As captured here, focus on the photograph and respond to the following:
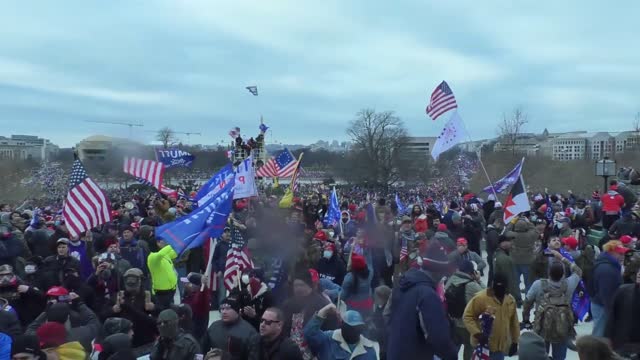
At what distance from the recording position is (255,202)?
1580 centimetres

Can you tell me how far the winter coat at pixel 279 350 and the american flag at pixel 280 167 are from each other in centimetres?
1914

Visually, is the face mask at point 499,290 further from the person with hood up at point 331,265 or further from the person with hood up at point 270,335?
the person with hood up at point 331,265

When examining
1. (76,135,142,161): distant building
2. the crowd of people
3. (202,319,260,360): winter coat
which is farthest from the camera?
(76,135,142,161): distant building

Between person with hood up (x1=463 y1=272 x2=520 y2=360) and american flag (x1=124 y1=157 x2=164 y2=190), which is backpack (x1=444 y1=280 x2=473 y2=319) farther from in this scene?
american flag (x1=124 y1=157 x2=164 y2=190)

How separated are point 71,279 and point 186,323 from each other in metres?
1.77

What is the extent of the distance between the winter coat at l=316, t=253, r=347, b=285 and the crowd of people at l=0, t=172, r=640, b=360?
0.02 meters

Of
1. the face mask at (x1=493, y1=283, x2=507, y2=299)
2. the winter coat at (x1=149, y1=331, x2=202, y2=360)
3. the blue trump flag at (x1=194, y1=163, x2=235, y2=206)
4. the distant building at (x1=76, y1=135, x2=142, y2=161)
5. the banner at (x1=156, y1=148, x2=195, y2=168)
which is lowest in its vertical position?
the winter coat at (x1=149, y1=331, x2=202, y2=360)

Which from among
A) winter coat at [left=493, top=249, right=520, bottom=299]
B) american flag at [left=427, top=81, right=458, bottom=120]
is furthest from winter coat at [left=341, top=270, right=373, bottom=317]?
american flag at [left=427, top=81, right=458, bottom=120]

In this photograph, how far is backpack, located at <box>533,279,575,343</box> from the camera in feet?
21.1

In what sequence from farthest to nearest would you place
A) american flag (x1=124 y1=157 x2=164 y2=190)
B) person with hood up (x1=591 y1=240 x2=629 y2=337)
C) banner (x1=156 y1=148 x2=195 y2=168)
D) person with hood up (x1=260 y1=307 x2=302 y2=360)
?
banner (x1=156 y1=148 x2=195 y2=168), american flag (x1=124 y1=157 x2=164 y2=190), person with hood up (x1=591 y1=240 x2=629 y2=337), person with hood up (x1=260 y1=307 x2=302 y2=360)

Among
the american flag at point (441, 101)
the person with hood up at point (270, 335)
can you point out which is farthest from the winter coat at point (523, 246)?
the person with hood up at point (270, 335)

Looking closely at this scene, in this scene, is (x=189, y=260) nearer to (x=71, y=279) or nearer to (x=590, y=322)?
(x=71, y=279)

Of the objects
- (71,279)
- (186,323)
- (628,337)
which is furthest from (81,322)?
(628,337)

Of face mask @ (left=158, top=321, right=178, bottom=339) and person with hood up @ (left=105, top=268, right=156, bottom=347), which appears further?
person with hood up @ (left=105, top=268, right=156, bottom=347)
